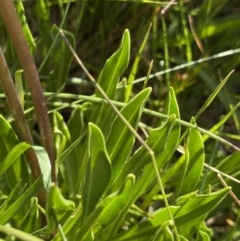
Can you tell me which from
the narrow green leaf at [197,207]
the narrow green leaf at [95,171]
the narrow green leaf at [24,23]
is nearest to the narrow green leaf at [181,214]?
the narrow green leaf at [197,207]

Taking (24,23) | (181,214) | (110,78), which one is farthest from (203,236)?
(24,23)

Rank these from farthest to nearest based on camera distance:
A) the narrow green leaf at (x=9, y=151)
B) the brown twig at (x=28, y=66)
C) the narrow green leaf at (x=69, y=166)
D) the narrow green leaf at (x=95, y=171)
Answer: the narrow green leaf at (x=69, y=166) → the narrow green leaf at (x=9, y=151) → the narrow green leaf at (x=95, y=171) → the brown twig at (x=28, y=66)

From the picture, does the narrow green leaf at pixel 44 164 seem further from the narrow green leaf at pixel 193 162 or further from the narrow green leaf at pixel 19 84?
the narrow green leaf at pixel 193 162

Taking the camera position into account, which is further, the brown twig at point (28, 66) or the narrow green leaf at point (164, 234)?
the narrow green leaf at point (164, 234)

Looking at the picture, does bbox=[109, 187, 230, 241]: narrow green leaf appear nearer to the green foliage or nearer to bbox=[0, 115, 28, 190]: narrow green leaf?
the green foliage

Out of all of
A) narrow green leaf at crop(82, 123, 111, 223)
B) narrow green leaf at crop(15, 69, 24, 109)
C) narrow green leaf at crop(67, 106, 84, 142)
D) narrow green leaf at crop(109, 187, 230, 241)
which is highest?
A: narrow green leaf at crop(15, 69, 24, 109)

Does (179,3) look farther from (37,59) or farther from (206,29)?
(37,59)

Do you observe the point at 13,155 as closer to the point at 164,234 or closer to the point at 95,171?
the point at 95,171

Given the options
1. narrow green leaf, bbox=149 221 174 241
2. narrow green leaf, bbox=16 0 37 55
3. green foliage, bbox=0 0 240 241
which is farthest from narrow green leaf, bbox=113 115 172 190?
narrow green leaf, bbox=16 0 37 55
